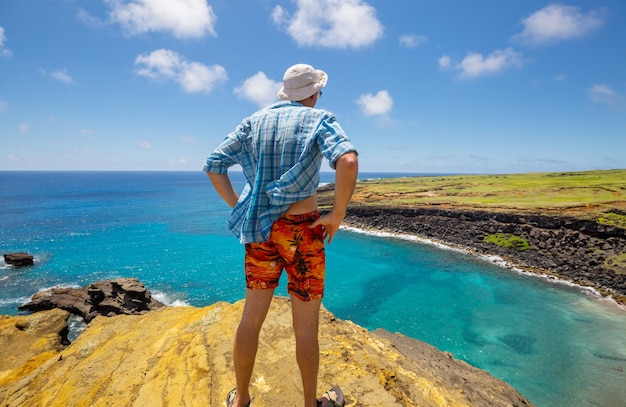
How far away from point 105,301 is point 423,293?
74.3ft

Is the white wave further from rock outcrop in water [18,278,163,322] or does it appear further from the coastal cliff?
the coastal cliff

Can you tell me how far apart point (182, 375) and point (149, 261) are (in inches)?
1279

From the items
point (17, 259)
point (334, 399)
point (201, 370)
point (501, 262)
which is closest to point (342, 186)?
point (334, 399)

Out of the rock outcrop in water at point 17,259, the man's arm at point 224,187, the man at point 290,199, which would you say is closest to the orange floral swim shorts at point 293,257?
the man at point 290,199

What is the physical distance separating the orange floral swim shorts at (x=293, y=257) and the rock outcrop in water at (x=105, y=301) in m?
18.8

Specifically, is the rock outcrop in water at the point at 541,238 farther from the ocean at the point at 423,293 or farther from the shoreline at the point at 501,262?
the ocean at the point at 423,293

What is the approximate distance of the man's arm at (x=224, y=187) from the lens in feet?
9.40

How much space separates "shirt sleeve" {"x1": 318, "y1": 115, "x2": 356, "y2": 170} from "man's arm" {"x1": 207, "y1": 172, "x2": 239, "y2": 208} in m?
1.05

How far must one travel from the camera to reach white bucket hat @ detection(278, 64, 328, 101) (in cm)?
262

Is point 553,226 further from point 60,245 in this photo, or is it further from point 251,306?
point 60,245

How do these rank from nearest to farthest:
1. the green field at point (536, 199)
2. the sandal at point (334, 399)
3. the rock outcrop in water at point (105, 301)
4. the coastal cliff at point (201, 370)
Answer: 1. the sandal at point (334, 399)
2. the coastal cliff at point (201, 370)
3. the rock outcrop in water at point (105, 301)
4. the green field at point (536, 199)

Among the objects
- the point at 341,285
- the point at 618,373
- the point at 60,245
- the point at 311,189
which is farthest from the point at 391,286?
the point at 60,245

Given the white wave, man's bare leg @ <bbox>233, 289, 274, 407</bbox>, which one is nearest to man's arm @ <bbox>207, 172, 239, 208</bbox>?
man's bare leg @ <bbox>233, 289, 274, 407</bbox>

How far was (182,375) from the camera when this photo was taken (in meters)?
4.26
